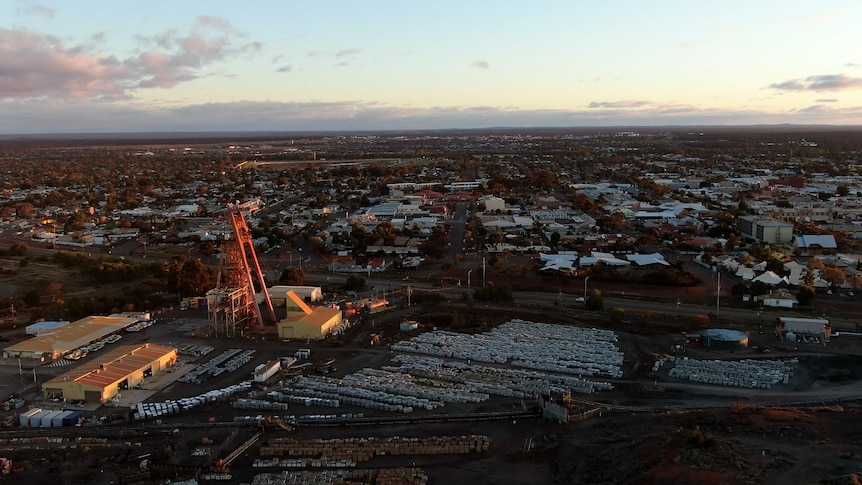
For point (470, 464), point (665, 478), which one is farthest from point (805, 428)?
point (470, 464)

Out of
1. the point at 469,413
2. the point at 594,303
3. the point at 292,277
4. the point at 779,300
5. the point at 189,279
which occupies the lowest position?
the point at 469,413

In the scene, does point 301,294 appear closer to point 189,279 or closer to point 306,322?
point 306,322

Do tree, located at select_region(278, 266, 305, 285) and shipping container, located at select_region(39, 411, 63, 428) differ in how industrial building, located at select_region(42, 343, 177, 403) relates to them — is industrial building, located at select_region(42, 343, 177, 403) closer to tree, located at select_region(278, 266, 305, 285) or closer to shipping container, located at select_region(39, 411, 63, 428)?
shipping container, located at select_region(39, 411, 63, 428)

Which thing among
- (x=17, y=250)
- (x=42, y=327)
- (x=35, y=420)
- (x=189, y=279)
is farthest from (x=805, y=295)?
(x=17, y=250)

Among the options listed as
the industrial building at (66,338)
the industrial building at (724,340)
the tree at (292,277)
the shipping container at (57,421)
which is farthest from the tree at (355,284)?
the industrial building at (724,340)

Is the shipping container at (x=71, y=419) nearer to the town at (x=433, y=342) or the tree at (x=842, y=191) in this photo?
the town at (x=433, y=342)
